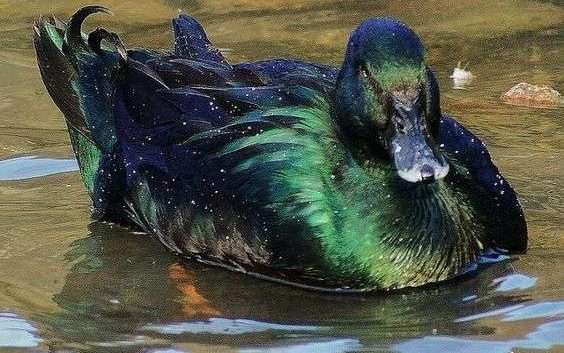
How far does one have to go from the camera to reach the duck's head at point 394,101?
5926 millimetres

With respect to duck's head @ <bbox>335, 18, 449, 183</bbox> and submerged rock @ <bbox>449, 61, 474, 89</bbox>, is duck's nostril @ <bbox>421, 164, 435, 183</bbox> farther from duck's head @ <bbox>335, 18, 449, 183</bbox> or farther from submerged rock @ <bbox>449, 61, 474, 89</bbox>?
submerged rock @ <bbox>449, 61, 474, 89</bbox>

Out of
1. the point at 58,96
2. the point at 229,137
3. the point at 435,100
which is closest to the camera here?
the point at 435,100

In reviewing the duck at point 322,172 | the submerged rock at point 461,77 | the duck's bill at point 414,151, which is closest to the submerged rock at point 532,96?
the submerged rock at point 461,77

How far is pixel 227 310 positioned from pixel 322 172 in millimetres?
Result: 796

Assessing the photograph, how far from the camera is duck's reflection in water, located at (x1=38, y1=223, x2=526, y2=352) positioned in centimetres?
578

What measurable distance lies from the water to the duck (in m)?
0.15

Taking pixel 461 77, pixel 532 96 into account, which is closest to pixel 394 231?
pixel 532 96

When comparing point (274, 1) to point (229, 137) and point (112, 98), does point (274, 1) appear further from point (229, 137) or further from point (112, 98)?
point (229, 137)

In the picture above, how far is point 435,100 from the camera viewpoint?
6180 mm

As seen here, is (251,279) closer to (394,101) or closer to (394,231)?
(394,231)

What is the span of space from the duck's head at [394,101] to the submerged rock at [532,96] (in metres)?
3.20

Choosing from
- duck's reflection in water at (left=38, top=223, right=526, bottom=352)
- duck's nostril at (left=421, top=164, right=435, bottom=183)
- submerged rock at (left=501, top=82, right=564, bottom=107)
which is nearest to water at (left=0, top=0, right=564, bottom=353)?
duck's reflection in water at (left=38, top=223, right=526, bottom=352)

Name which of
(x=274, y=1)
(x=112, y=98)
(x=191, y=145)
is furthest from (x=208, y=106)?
(x=274, y=1)

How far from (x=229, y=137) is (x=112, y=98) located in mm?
1117
